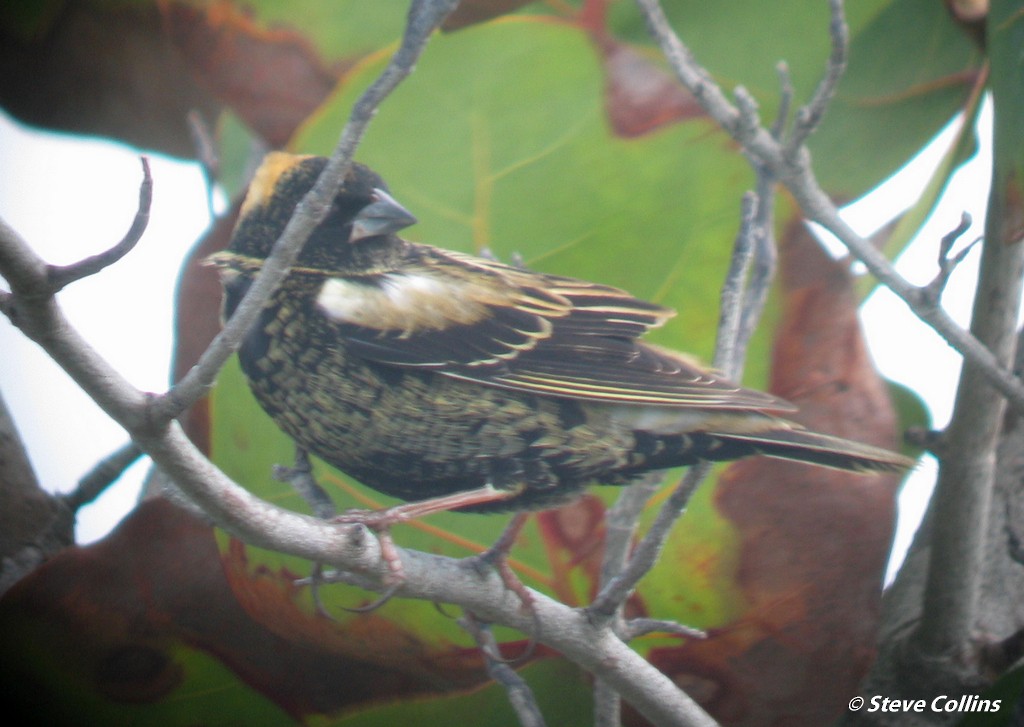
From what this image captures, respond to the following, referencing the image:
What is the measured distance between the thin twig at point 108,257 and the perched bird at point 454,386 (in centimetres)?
30

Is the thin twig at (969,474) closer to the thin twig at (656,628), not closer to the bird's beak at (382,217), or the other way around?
the thin twig at (656,628)

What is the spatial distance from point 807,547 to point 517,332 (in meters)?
0.36

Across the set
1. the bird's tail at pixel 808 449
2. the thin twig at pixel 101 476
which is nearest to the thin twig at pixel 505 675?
the bird's tail at pixel 808 449

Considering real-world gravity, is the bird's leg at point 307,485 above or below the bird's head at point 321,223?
below

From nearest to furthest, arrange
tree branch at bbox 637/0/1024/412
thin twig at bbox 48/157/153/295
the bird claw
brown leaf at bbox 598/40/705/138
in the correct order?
1. thin twig at bbox 48/157/153/295
2. the bird claw
3. tree branch at bbox 637/0/1024/412
4. brown leaf at bbox 598/40/705/138

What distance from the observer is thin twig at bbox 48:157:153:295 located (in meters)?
0.61

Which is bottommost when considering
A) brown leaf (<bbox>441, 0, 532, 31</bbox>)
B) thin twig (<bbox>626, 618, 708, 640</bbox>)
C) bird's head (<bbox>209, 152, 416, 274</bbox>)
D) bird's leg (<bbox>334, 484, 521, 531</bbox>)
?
thin twig (<bbox>626, 618, 708, 640</bbox>)

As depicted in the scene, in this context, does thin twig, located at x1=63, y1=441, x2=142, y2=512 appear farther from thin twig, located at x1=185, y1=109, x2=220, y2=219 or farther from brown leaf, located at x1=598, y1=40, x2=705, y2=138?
brown leaf, located at x1=598, y1=40, x2=705, y2=138

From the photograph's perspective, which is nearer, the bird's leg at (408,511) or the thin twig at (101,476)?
the bird's leg at (408,511)

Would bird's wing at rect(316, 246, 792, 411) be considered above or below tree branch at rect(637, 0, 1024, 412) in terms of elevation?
below

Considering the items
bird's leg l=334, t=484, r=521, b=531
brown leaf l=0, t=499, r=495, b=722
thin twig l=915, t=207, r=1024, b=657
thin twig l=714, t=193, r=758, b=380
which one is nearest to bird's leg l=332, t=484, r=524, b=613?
bird's leg l=334, t=484, r=521, b=531

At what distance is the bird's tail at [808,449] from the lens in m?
0.90

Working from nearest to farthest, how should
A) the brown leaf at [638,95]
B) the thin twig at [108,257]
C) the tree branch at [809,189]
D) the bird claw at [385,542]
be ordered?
the thin twig at [108,257] < the bird claw at [385,542] < the tree branch at [809,189] < the brown leaf at [638,95]

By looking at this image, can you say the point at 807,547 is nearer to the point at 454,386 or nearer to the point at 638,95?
the point at 454,386
